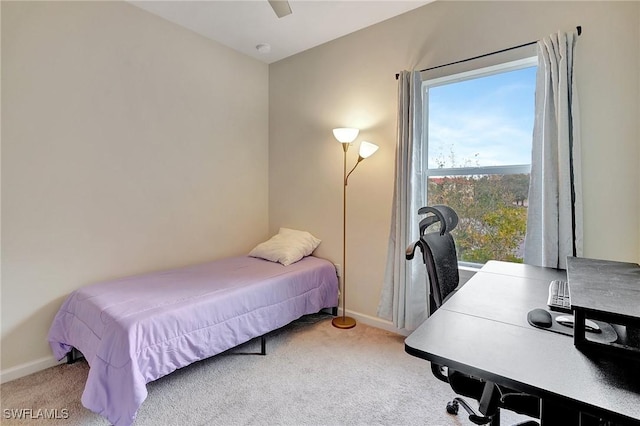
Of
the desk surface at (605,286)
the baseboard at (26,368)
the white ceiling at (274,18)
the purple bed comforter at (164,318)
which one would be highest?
the white ceiling at (274,18)

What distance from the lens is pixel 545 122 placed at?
1.92m

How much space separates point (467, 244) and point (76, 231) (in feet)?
9.73

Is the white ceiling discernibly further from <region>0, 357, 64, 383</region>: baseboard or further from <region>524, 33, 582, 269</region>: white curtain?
<region>0, 357, 64, 383</region>: baseboard

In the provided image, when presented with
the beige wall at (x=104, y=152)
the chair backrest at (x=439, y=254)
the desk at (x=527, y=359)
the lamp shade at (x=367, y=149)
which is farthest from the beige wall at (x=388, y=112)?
the desk at (x=527, y=359)

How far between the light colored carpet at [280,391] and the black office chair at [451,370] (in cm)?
30

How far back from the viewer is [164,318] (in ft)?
5.94

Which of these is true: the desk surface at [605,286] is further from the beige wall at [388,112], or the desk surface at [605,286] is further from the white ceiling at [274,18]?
the white ceiling at [274,18]

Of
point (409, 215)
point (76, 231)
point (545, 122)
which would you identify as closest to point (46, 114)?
point (76, 231)

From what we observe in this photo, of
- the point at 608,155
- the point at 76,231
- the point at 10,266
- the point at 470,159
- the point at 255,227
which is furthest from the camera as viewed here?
the point at 255,227

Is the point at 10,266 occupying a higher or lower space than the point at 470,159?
lower

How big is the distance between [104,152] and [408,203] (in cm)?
240

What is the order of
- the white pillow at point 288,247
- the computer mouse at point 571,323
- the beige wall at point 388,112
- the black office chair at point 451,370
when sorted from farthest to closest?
the white pillow at point 288,247, the beige wall at point 388,112, the black office chair at point 451,370, the computer mouse at point 571,323

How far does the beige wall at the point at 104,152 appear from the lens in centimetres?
204

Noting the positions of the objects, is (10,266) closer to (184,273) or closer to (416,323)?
(184,273)
